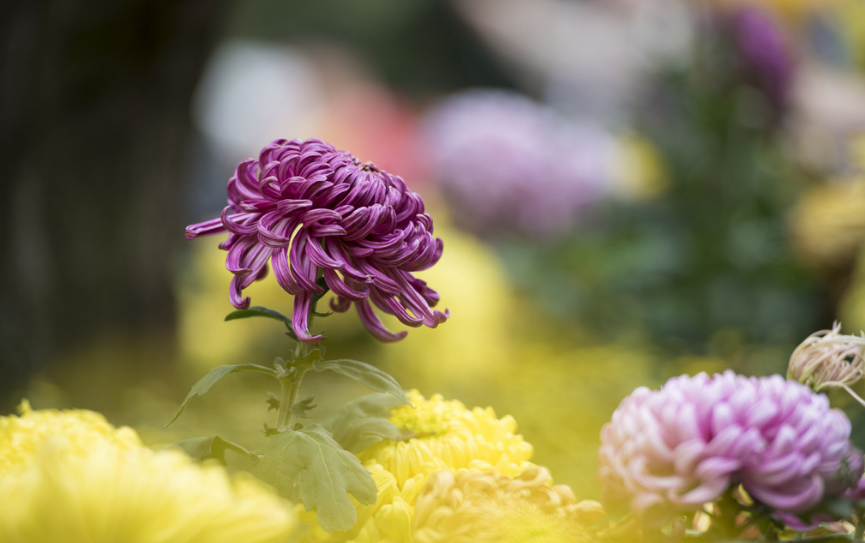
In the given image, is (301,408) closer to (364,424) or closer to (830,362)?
(364,424)

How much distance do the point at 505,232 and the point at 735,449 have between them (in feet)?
5.01

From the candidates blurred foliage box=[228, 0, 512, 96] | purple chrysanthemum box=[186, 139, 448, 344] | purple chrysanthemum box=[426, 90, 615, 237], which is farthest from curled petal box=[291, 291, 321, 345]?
blurred foliage box=[228, 0, 512, 96]

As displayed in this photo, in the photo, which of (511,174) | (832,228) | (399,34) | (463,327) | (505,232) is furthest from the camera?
(399,34)

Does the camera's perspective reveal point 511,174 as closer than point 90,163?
No

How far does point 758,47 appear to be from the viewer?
4.57 feet

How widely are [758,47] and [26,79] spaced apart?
1259mm

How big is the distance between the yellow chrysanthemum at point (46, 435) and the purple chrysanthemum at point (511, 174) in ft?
4.30

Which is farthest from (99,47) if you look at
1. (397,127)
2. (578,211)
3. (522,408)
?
(397,127)

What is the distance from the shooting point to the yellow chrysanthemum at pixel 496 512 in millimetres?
282

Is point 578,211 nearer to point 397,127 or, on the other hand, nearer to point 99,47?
point 99,47

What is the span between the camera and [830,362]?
311mm

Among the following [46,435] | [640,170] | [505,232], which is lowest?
[46,435]

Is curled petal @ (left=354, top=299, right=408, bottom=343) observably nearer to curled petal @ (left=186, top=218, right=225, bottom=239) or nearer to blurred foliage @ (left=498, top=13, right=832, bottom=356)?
curled petal @ (left=186, top=218, right=225, bottom=239)

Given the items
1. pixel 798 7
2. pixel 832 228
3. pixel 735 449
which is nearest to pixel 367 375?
pixel 735 449
